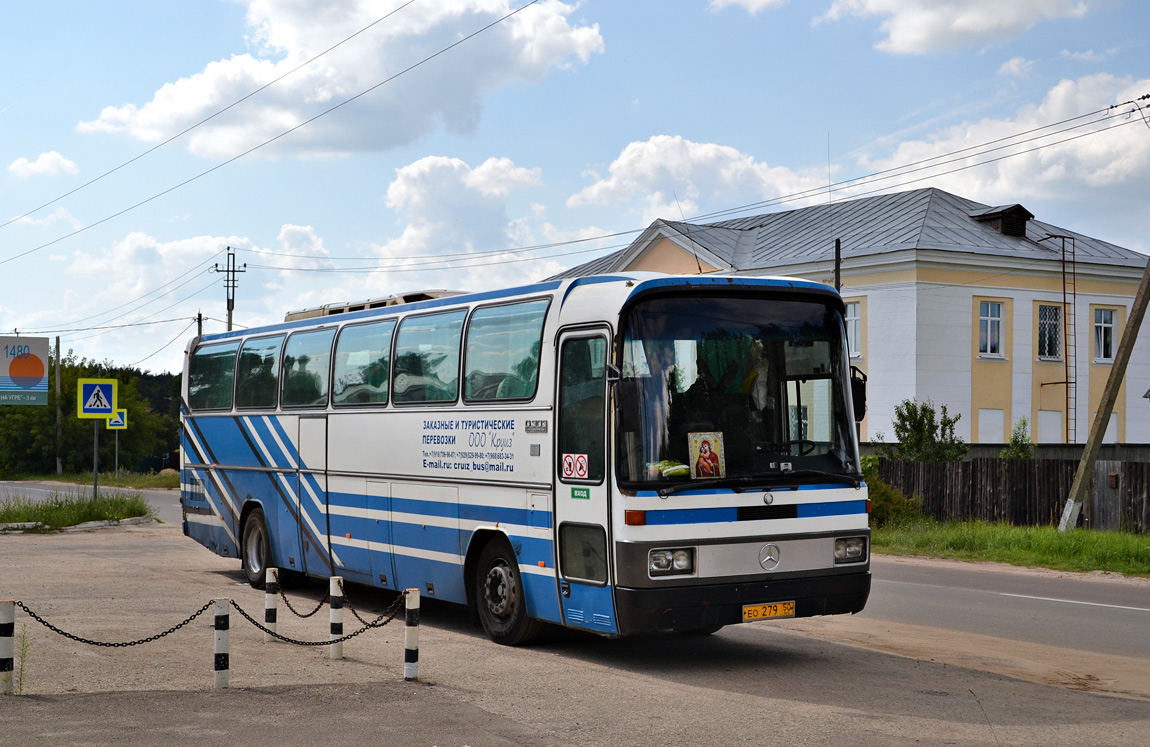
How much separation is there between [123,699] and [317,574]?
655 cm

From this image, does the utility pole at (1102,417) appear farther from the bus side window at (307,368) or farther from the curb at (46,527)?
the curb at (46,527)

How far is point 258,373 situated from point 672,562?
8.42m

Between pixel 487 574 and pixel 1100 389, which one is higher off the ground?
pixel 1100 389

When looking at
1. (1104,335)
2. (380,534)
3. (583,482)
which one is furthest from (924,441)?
(583,482)

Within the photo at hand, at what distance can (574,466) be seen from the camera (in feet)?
33.8

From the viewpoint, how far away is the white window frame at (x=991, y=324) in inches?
1724

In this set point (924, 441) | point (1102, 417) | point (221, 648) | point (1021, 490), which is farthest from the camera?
point (924, 441)

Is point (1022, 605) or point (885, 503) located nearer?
point (1022, 605)

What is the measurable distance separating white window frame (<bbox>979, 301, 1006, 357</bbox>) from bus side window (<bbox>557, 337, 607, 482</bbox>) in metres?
35.9

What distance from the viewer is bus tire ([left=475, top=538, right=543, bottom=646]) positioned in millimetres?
10930

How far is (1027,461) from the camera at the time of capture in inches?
1081

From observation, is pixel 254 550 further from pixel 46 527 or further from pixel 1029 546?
pixel 1029 546

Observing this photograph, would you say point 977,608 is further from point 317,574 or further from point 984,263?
point 984,263

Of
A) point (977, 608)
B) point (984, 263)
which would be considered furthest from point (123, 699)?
point (984, 263)
